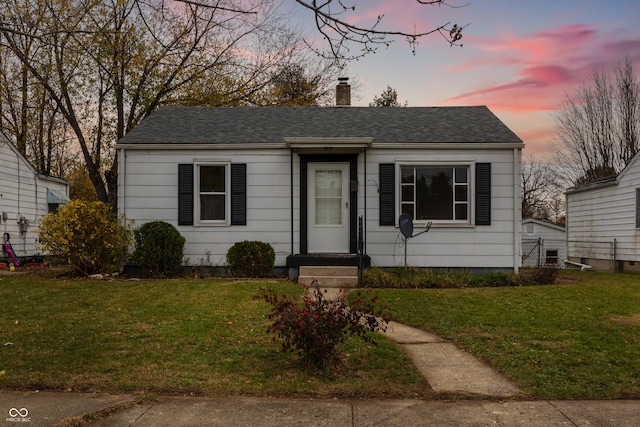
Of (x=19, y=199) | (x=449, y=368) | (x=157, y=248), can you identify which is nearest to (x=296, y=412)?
(x=449, y=368)


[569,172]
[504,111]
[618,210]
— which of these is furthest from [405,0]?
[569,172]

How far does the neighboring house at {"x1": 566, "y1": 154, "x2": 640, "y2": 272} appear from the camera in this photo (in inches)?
657

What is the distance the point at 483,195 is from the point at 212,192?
6.27m

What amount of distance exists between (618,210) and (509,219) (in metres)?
6.67

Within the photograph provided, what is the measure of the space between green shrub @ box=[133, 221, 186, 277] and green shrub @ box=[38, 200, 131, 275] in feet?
1.62

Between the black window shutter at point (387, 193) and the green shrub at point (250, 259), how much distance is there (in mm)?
2730

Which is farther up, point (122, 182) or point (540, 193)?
point (540, 193)

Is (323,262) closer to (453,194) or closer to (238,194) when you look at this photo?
(238,194)

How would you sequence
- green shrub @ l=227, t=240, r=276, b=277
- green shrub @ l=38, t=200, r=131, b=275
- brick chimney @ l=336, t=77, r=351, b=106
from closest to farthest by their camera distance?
green shrub @ l=38, t=200, r=131, b=275 < green shrub @ l=227, t=240, r=276, b=277 < brick chimney @ l=336, t=77, r=351, b=106

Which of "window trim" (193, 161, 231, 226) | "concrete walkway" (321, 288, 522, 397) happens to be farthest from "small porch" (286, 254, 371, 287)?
"concrete walkway" (321, 288, 522, 397)

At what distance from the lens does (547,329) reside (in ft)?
24.0

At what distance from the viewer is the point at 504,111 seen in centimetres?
1698

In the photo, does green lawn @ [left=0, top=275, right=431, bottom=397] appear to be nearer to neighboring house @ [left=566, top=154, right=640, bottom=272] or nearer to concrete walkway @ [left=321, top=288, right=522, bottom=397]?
concrete walkway @ [left=321, top=288, right=522, bottom=397]

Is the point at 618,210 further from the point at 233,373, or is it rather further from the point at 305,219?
the point at 233,373
